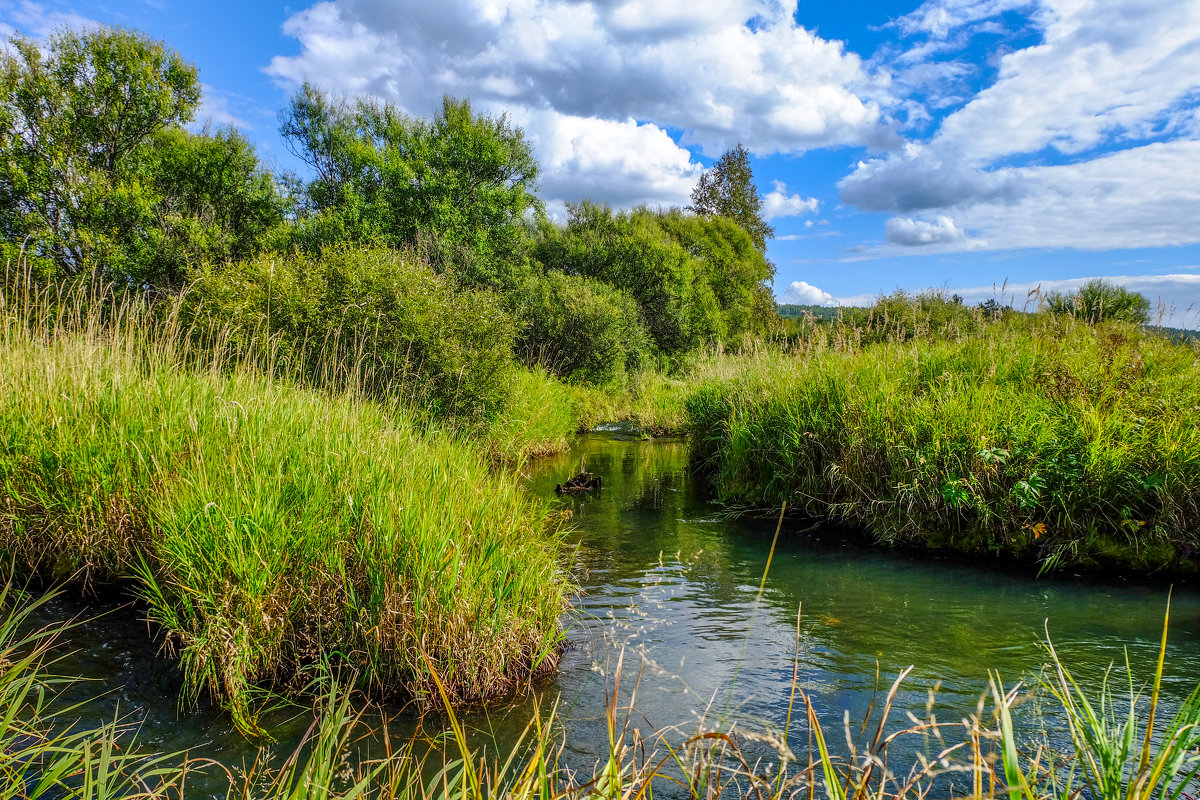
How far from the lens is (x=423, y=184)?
3397cm

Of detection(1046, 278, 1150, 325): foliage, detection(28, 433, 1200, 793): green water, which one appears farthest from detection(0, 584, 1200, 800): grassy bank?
detection(1046, 278, 1150, 325): foliage

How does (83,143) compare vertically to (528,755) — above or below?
above

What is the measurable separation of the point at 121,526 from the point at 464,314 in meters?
Result: 8.80

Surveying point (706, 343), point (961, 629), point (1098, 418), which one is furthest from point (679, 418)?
point (706, 343)

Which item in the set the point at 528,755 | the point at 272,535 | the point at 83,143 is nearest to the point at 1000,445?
the point at 528,755

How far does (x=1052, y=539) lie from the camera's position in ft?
26.0

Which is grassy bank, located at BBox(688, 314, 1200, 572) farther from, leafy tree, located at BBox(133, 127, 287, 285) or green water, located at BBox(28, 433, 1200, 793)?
leafy tree, located at BBox(133, 127, 287, 285)

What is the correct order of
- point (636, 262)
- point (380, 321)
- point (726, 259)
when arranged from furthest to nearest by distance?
point (726, 259)
point (636, 262)
point (380, 321)

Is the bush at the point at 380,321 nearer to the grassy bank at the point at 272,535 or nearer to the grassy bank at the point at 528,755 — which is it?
the grassy bank at the point at 272,535

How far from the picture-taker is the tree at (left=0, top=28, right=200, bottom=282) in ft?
82.5

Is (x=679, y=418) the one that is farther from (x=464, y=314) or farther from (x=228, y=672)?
(x=228, y=672)

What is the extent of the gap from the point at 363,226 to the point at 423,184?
4103 millimetres

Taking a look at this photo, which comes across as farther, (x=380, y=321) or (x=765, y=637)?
(x=380, y=321)

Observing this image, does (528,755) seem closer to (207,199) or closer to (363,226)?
(363,226)
